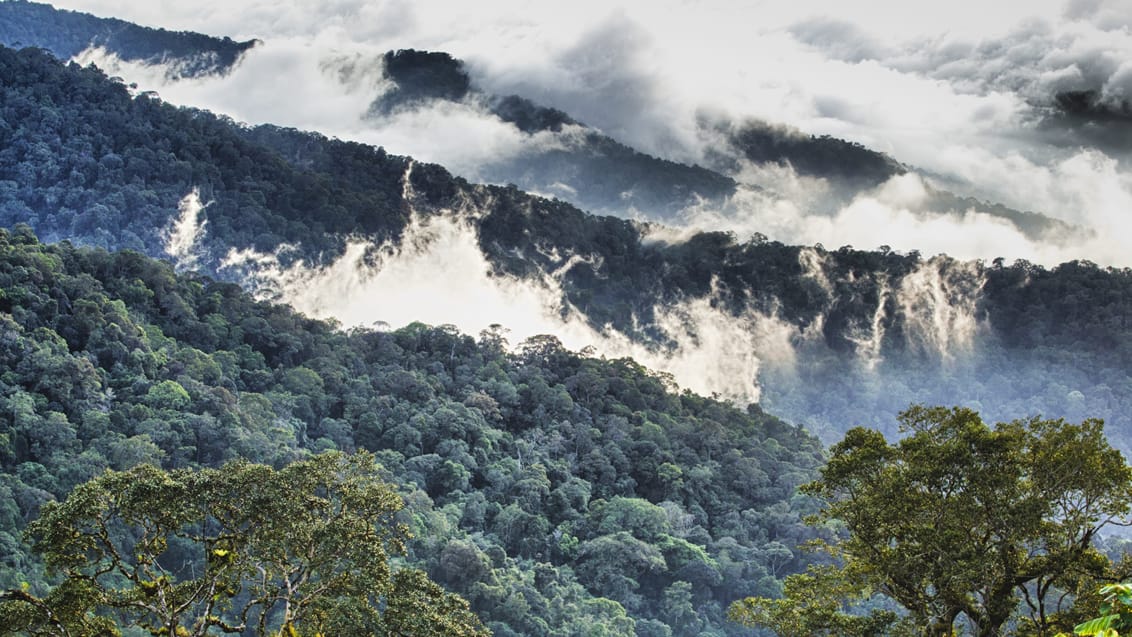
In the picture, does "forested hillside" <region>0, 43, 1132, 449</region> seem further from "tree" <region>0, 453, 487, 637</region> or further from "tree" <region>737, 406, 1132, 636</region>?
"tree" <region>737, 406, 1132, 636</region>

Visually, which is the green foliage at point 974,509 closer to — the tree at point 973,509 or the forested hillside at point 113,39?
the tree at point 973,509

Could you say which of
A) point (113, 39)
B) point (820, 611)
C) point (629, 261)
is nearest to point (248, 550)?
point (820, 611)

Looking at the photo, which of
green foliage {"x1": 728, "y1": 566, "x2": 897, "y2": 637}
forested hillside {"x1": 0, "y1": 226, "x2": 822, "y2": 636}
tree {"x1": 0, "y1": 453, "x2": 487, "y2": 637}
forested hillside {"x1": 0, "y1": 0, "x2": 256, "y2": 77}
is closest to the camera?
tree {"x1": 0, "y1": 453, "x2": 487, "y2": 637}

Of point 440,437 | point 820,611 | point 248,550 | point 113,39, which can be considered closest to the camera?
point 248,550

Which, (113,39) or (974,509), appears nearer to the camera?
(974,509)

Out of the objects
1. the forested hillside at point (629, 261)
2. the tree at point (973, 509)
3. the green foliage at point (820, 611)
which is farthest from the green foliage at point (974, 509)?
the forested hillside at point (629, 261)

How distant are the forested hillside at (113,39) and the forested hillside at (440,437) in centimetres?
7870

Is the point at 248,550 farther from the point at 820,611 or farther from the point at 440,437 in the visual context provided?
the point at 440,437

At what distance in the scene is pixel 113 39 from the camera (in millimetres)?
130750

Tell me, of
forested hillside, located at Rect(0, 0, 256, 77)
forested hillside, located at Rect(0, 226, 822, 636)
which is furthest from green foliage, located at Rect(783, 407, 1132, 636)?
forested hillside, located at Rect(0, 0, 256, 77)

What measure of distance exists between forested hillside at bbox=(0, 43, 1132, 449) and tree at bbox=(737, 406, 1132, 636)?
2677 inches

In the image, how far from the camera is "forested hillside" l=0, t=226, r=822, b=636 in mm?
42656

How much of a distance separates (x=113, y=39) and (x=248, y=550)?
431ft

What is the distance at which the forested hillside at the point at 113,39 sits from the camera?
12369 cm
